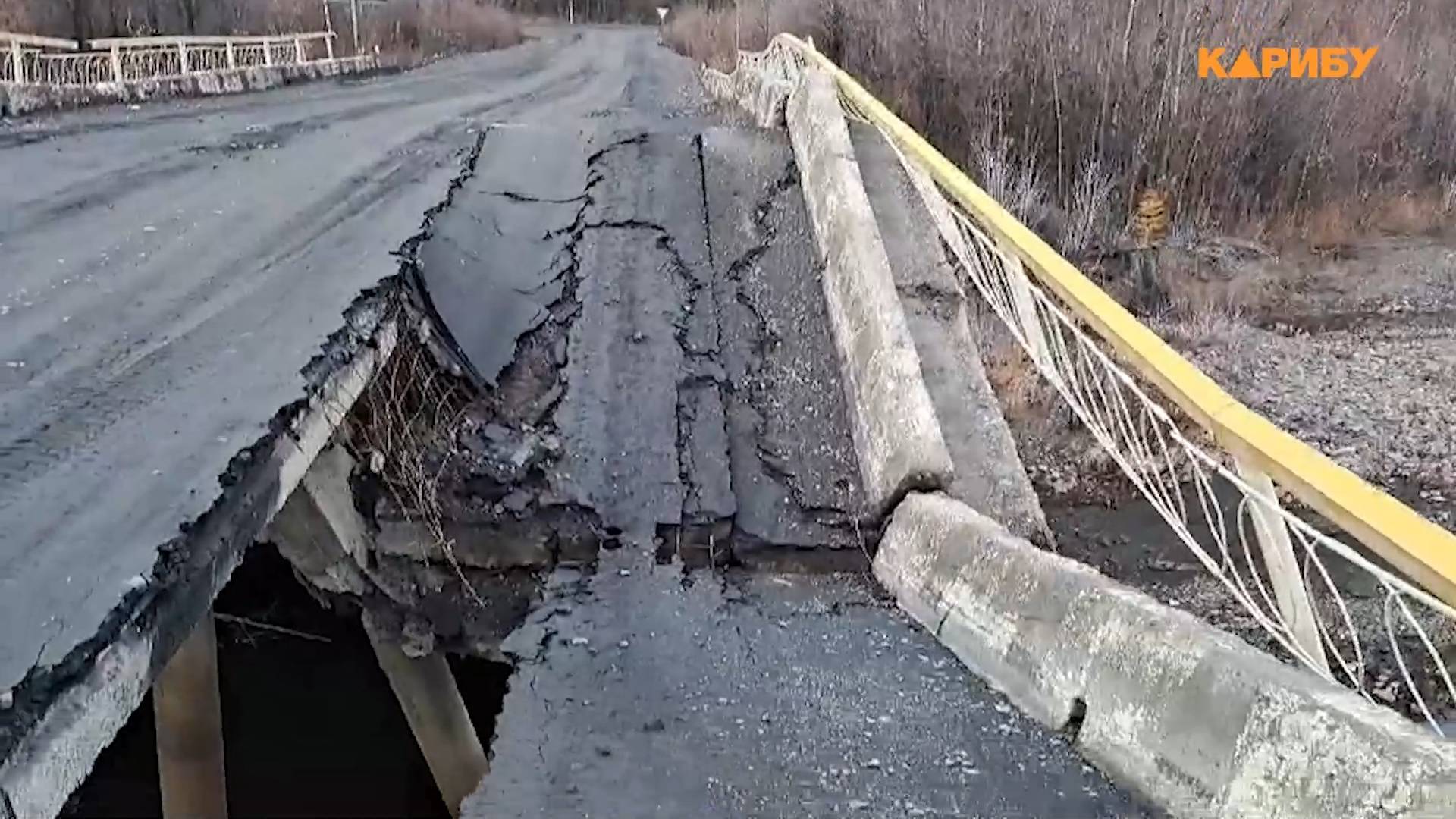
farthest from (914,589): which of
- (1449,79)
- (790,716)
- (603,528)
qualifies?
(1449,79)

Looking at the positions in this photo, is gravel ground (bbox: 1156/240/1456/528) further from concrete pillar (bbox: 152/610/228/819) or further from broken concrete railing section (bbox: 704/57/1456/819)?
concrete pillar (bbox: 152/610/228/819)

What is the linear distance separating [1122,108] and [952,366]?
778 cm

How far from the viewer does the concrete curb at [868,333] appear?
3.97 metres

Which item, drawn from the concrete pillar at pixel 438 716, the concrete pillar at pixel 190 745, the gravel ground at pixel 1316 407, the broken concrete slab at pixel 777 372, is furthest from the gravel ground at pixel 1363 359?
the concrete pillar at pixel 190 745

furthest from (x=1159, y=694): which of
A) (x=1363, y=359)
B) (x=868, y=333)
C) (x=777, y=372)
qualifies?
(x=1363, y=359)

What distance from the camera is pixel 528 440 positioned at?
4.47 metres

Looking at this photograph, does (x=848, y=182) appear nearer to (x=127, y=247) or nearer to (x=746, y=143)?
(x=746, y=143)

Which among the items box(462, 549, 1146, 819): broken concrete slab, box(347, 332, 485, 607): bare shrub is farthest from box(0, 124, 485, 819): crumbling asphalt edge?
box(462, 549, 1146, 819): broken concrete slab

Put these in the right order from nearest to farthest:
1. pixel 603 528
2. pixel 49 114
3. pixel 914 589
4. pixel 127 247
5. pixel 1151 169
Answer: pixel 914 589 → pixel 603 528 → pixel 127 247 → pixel 49 114 → pixel 1151 169

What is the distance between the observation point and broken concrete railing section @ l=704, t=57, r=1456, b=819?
210 cm

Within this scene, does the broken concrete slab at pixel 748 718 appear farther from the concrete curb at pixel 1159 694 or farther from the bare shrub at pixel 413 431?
the bare shrub at pixel 413 431

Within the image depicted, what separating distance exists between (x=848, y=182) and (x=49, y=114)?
758 centimetres

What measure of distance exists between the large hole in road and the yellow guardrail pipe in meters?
4.36

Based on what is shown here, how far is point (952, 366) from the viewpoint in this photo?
471cm
